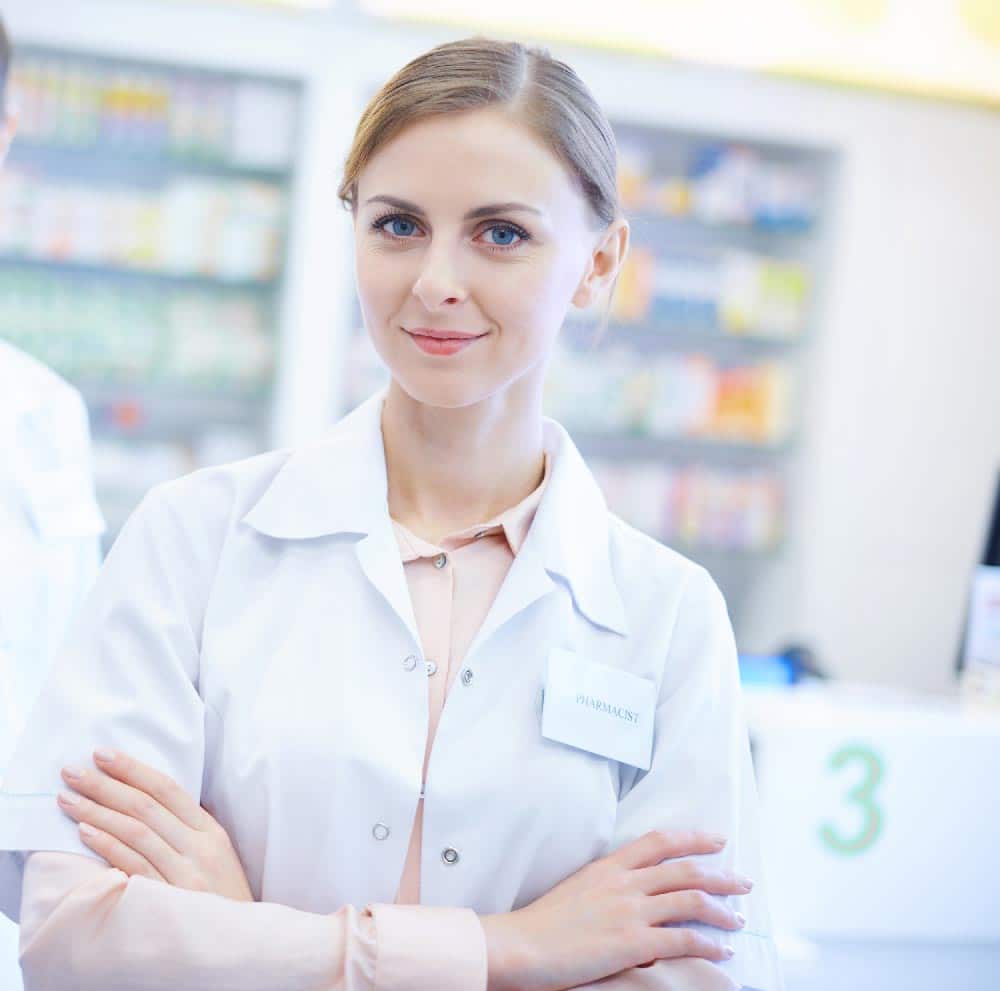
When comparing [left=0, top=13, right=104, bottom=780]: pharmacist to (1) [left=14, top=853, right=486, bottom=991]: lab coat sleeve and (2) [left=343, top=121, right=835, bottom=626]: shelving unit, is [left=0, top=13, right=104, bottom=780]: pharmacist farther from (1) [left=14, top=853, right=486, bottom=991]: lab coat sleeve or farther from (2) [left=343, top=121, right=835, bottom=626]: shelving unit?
(2) [left=343, top=121, right=835, bottom=626]: shelving unit

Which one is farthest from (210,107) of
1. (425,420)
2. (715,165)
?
(425,420)

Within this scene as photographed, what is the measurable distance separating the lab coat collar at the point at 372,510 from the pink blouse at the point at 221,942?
0.96ft

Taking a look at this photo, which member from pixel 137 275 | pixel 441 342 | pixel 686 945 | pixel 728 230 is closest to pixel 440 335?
pixel 441 342

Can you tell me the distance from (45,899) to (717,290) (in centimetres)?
388

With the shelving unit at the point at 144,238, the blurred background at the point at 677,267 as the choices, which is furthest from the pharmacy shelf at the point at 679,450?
the shelving unit at the point at 144,238

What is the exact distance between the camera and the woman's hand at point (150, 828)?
3.80 ft

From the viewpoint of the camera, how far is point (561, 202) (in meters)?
1.26

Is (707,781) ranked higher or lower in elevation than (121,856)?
higher

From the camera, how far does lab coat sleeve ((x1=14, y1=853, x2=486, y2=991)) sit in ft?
3.62

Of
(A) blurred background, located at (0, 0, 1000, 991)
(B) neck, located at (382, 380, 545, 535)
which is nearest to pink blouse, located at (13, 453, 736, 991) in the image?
(B) neck, located at (382, 380, 545, 535)

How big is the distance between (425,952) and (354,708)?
23 cm

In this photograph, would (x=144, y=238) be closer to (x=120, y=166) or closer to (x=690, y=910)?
(x=120, y=166)

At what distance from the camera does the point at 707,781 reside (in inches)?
49.5

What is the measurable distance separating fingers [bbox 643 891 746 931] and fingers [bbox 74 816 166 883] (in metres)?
0.45
